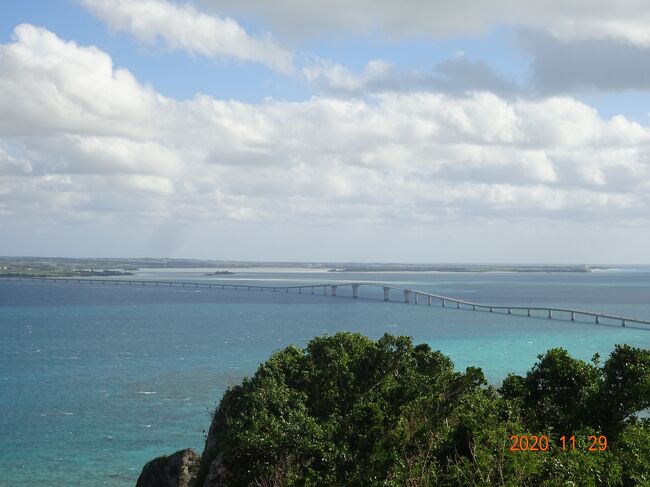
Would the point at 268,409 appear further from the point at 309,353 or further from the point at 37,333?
the point at 37,333

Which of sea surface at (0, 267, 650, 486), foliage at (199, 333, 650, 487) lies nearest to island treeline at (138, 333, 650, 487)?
foliage at (199, 333, 650, 487)

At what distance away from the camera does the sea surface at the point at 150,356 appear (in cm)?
4956

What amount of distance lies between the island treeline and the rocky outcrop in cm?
7

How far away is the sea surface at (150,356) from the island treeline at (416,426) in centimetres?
1172

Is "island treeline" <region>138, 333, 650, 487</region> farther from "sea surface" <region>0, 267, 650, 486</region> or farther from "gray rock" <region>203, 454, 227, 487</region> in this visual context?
"sea surface" <region>0, 267, 650, 486</region>

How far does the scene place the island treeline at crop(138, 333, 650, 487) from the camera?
2189 centimetres

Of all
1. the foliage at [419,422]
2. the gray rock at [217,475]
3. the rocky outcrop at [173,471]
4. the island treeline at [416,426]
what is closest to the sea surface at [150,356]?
the rocky outcrop at [173,471]

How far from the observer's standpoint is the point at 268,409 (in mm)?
33062

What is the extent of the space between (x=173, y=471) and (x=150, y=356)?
54.0 metres

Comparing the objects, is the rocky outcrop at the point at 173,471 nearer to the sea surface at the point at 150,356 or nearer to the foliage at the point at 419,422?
the foliage at the point at 419,422

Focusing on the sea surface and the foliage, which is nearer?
the foliage

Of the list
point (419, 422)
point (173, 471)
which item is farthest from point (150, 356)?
point (419, 422)

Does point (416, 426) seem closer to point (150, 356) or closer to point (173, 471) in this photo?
point (173, 471)

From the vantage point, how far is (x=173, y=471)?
3850cm
